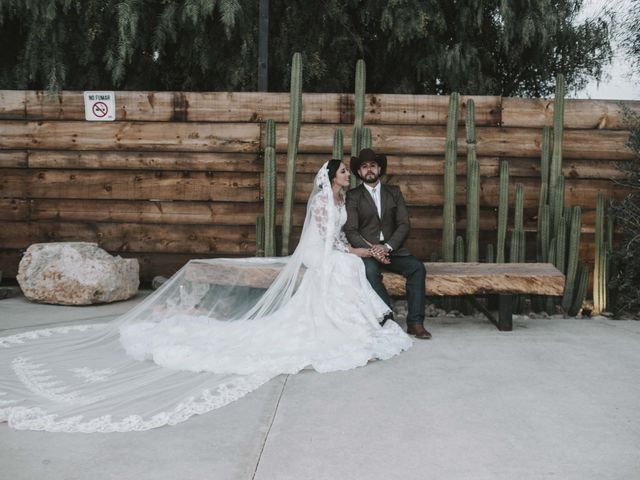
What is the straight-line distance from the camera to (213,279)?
418cm

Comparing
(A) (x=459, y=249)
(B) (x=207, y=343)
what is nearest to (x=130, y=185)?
(B) (x=207, y=343)

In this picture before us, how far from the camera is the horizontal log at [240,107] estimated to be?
5.30 metres

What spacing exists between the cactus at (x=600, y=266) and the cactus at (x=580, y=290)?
14cm

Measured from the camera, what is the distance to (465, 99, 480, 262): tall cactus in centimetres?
471

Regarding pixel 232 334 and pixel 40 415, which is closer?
pixel 40 415

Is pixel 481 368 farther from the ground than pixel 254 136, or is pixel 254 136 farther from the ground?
pixel 254 136

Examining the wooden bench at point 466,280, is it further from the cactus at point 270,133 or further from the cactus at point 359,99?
the cactus at point 359,99

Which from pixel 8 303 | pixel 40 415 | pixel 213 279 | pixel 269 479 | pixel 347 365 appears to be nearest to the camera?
pixel 269 479

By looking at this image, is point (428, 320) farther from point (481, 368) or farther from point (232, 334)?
point (232, 334)

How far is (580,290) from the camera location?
4859mm

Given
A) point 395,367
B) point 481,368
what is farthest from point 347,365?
point 481,368

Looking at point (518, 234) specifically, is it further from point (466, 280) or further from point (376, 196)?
point (376, 196)

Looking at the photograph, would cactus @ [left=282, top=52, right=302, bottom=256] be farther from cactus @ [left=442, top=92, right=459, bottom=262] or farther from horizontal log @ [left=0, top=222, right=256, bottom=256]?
cactus @ [left=442, top=92, right=459, bottom=262]

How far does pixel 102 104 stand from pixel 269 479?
435 cm
